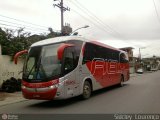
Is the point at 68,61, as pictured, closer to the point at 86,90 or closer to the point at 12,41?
the point at 86,90

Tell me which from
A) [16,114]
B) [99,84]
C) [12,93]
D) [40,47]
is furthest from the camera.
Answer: [12,93]

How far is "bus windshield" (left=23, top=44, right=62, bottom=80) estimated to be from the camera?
43.2 ft

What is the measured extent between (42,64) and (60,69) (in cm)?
91

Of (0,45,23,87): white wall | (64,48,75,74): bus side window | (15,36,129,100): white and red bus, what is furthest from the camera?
(0,45,23,87): white wall

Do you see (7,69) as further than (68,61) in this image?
Yes

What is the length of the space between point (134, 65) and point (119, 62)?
3194 inches

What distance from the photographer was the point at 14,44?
80.8 ft

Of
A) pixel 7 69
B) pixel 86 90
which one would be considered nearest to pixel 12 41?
pixel 7 69

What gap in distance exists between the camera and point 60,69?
43.2 feet

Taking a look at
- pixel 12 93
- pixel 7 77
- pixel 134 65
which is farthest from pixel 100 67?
pixel 134 65

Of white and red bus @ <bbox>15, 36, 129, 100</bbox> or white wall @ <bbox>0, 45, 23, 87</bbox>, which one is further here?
white wall @ <bbox>0, 45, 23, 87</bbox>

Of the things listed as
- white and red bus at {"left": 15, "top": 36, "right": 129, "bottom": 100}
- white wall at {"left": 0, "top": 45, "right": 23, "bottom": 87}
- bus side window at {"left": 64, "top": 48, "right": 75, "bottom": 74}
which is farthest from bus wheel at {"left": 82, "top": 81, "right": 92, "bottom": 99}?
white wall at {"left": 0, "top": 45, "right": 23, "bottom": 87}

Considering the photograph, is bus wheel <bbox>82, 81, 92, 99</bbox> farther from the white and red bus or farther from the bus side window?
the bus side window

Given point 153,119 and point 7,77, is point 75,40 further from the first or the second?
point 7,77
